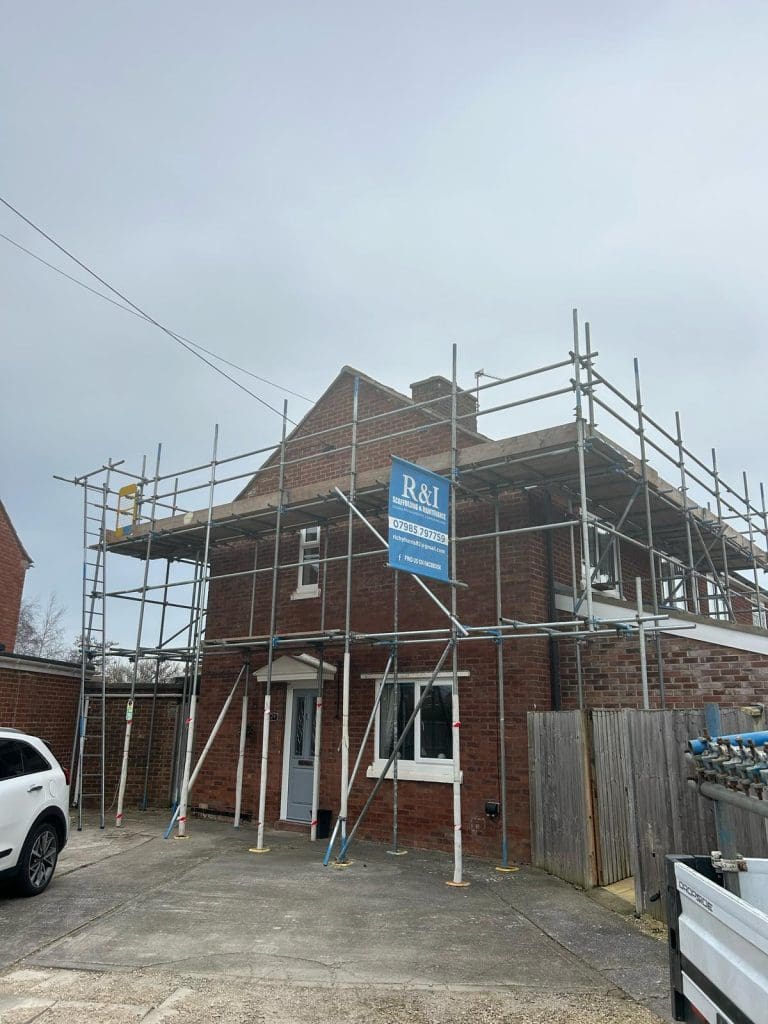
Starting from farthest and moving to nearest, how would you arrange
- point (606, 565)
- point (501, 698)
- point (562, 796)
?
point (606, 565) < point (501, 698) < point (562, 796)

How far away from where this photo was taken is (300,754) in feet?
40.4

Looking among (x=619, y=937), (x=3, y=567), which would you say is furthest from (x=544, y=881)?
(x=3, y=567)

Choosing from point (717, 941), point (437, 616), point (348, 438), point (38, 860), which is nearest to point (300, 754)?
point (437, 616)

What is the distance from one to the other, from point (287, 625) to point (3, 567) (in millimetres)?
14688

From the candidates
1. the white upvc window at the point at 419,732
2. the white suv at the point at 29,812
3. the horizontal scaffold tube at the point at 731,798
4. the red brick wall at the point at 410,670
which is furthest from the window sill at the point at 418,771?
the horizontal scaffold tube at the point at 731,798

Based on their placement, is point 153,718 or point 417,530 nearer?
point 417,530

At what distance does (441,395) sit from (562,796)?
6.79 meters

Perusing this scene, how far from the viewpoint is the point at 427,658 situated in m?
11.0

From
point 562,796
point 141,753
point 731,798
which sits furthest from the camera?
point 141,753

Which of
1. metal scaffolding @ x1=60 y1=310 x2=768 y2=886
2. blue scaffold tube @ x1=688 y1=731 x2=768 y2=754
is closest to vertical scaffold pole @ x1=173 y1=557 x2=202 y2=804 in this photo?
metal scaffolding @ x1=60 y1=310 x2=768 y2=886

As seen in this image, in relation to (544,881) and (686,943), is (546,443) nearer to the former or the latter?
(544,881)

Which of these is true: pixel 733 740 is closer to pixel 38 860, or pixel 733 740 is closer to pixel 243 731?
pixel 38 860

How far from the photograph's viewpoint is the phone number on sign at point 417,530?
8539mm

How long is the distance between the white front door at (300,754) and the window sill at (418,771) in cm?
147
